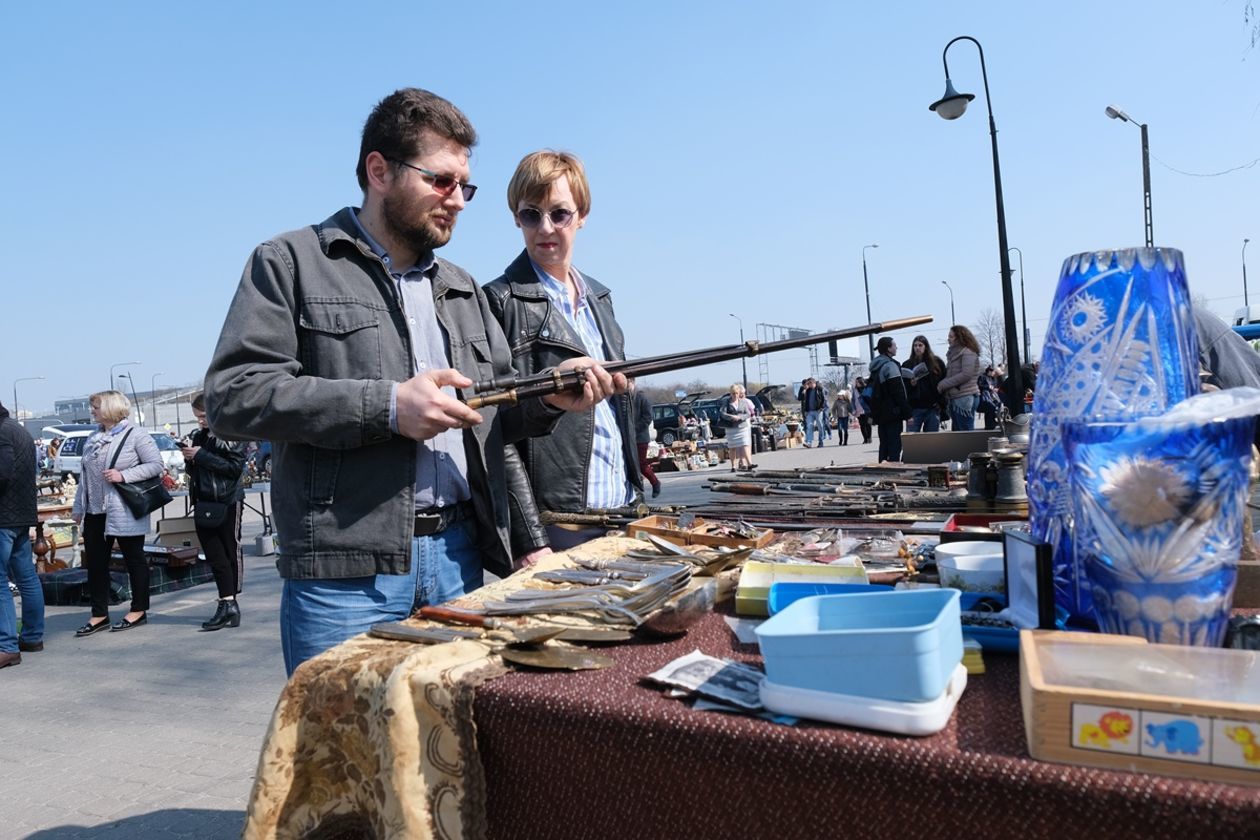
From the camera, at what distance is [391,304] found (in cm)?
209

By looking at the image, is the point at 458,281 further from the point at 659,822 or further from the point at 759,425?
the point at 759,425

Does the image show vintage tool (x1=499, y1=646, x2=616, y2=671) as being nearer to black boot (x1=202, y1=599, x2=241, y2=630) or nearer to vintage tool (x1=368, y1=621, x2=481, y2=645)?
vintage tool (x1=368, y1=621, x2=481, y2=645)

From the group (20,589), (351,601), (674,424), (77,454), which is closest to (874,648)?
(351,601)

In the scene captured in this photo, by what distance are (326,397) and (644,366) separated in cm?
77

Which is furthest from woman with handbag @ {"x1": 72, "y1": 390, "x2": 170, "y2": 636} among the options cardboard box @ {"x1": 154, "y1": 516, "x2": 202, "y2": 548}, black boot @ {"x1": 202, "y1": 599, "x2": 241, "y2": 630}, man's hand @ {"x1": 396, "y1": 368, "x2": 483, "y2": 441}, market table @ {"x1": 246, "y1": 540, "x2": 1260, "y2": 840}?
market table @ {"x1": 246, "y1": 540, "x2": 1260, "y2": 840}

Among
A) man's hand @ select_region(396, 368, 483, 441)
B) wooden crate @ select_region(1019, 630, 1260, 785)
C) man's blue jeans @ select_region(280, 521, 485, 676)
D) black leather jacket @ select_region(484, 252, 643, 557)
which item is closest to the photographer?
wooden crate @ select_region(1019, 630, 1260, 785)

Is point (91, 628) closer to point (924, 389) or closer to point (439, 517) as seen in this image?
point (439, 517)

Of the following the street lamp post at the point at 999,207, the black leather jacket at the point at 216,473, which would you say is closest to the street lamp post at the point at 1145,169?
the street lamp post at the point at 999,207

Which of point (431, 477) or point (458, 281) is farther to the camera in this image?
point (458, 281)

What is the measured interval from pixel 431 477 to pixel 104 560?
5.82 meters

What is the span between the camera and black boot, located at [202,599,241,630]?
6465 millimetres

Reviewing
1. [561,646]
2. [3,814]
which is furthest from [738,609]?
[3,814]

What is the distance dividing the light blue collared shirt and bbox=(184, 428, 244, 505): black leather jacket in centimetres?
482

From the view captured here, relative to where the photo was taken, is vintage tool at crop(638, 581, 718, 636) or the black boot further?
the black boot
